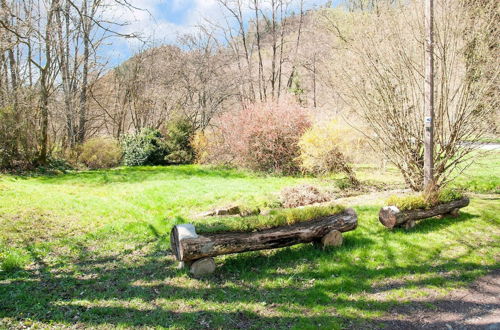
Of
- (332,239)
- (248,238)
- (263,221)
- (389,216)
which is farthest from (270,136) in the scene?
(248,238)

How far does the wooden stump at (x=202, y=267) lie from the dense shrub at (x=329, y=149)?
7369mm

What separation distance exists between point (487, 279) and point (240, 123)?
42.2ft

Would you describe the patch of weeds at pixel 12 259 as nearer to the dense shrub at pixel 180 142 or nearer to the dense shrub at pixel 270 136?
the dense shrub at pixel 270 136

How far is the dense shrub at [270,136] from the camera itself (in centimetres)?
1483

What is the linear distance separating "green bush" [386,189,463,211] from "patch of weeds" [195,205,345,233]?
1.46 meters

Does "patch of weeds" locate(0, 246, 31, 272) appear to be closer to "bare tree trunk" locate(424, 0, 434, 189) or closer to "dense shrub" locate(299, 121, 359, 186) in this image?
"bare tree trunk" locate(424, 0, 434, 189)

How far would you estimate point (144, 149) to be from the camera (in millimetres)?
20922

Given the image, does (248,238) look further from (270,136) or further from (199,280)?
(270,136)

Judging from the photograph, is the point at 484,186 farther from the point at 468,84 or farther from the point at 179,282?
the point at 179,282

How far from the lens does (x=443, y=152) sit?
8594mm

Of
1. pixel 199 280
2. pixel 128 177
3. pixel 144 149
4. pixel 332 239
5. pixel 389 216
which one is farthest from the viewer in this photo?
pixel 144 149

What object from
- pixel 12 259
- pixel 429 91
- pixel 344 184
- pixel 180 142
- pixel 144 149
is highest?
pixel 429 91

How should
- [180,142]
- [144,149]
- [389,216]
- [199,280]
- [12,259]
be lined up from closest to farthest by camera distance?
[199,280], [12,259], [389,216], [144,149], [180,142]

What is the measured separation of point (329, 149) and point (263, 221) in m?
6.55
